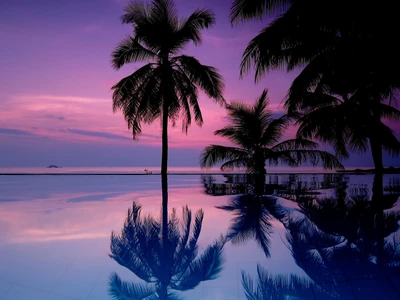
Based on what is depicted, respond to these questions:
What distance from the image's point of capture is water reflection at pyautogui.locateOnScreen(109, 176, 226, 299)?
6.63ft

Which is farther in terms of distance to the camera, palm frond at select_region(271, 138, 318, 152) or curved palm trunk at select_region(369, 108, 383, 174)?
palm frond at select_region(271, 138, 318, 152)

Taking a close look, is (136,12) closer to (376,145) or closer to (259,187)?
(259,187)

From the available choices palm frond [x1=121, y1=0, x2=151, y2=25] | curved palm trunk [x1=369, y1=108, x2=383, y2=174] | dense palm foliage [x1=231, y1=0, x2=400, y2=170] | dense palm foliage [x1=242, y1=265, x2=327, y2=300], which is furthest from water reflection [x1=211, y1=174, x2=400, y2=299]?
palm frond [x1=121, y1=0, x2=151, y2=25]

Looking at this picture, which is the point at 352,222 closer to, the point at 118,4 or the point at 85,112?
the point at 118,4

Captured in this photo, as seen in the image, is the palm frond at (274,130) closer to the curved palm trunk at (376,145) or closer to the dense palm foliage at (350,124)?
the dense palm foliage at (350,124)

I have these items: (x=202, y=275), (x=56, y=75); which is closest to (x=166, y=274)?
(x=202, y=275)

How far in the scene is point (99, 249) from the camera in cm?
287

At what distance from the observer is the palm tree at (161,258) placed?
6.63ft

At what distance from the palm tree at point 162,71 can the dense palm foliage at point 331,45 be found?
398 centimetres

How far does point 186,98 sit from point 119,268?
33.5 feet

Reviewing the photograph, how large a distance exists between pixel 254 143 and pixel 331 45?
5.44 m

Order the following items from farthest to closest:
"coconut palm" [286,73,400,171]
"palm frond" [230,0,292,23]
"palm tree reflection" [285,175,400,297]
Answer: "coconut palm" [286,73,400,171] → "palm frond" [230,0,292,23] → "palm tree reflection" [285,175,400,297]

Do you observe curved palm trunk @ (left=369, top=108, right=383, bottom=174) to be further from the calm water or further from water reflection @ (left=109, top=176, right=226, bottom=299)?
water reflection @ (left=109, top=176, right=226, bottom=299)

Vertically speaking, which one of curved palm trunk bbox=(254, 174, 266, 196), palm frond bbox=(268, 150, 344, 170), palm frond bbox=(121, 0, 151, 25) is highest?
palm frond bbox=(121, 0, 151, 25)
